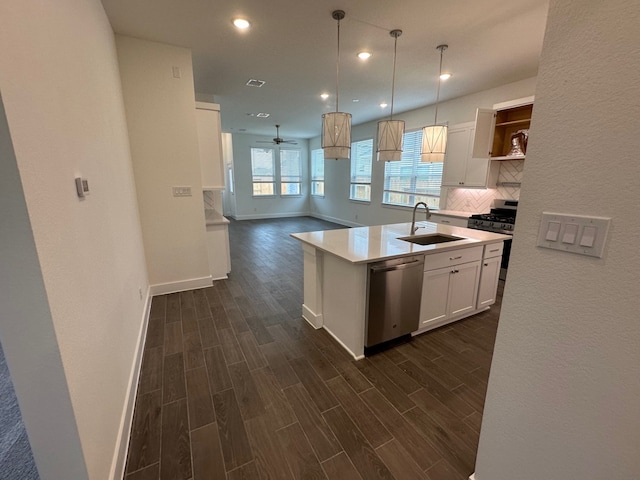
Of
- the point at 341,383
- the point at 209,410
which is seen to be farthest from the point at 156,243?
the point at 341,383

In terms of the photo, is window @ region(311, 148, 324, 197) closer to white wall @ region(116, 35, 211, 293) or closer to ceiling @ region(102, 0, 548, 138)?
ceiling @ region(102, 0, 548, 138)

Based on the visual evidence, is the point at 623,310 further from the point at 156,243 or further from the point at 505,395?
the point at 156,243

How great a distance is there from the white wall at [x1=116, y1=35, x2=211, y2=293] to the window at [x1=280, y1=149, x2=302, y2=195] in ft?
21.5

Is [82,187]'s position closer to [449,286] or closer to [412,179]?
[449,286]

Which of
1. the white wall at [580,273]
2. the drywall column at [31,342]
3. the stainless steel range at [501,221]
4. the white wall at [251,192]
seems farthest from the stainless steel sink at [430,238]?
the white wall at [251,192]

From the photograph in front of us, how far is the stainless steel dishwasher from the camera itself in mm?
2158

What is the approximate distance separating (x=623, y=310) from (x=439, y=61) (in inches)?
140

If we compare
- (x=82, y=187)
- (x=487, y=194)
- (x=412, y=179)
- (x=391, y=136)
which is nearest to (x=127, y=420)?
(x=82, y=187)

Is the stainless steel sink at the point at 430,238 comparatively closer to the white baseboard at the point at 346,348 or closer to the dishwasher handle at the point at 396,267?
the dishwasher handle at the point at 396,267

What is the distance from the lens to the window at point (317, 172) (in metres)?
9.49

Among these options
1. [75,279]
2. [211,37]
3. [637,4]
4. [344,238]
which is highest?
[211,37]

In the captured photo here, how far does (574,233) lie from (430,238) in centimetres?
216

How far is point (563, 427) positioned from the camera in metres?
0.96

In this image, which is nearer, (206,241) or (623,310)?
(623,310)
